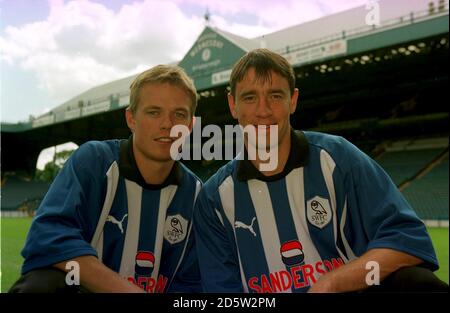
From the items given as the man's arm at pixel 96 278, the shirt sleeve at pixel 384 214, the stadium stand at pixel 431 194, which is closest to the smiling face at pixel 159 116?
the man's arm at pixel 96 278

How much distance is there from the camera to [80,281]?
0.97 meters

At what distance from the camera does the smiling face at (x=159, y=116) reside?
1.19 metres

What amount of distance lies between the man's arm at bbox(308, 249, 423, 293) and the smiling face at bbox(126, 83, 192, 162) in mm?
573

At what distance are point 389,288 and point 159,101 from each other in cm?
78

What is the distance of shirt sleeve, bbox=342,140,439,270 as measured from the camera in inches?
37.8

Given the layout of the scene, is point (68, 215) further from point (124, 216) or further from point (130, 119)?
point (130, 119)

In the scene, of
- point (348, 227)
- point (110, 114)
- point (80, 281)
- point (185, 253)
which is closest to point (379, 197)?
point (348, 227)

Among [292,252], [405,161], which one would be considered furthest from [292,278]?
A: [405,161]

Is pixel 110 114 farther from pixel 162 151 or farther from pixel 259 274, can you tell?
pixel 259 274

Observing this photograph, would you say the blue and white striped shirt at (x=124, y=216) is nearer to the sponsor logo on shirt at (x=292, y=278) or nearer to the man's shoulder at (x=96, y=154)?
the man's shoulder at (x=96, y=154)

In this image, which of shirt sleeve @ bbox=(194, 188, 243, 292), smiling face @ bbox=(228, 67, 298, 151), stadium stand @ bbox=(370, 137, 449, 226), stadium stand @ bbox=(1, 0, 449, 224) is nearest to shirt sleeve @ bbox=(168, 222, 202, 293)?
shirt sleeve @ bbox=(194, 188, 243, 292)

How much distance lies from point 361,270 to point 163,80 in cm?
74

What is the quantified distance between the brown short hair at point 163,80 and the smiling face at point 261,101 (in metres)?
0.16

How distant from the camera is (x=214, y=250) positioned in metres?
1.16
